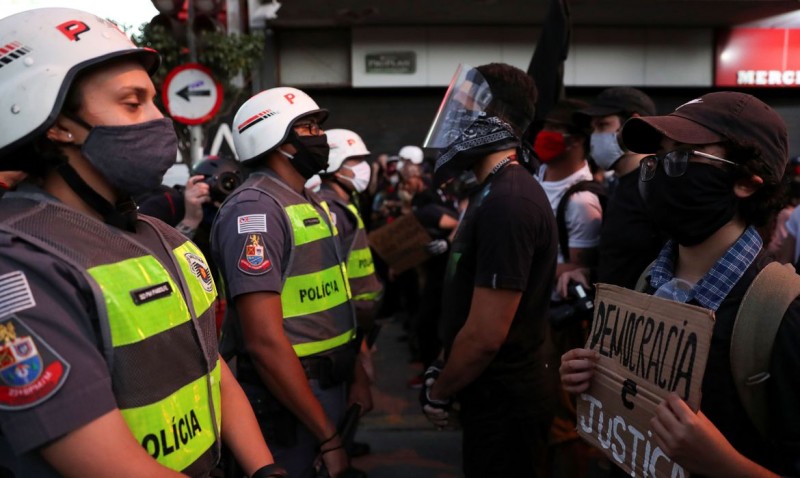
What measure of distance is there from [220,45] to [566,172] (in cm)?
752

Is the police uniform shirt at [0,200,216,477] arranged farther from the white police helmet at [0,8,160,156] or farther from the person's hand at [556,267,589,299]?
the person's hand at [556,267,589,299]

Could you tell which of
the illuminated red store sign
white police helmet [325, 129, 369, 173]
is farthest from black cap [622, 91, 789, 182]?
the illuminated red store sign

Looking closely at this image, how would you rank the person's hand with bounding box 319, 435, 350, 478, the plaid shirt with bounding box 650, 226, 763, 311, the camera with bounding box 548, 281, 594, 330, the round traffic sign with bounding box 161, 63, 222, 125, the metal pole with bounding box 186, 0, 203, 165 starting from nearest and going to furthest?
the plaid shirt with bounding box 650, 226, 763, 311, the person's hand with bounding box 319, 435, 350, 478, the camera with bounding box 548, 281, 594, 330, the round traffic sign with bounding box 161, 63, 222, 125, the metal pole with bounding box 186, 0, 203, 165

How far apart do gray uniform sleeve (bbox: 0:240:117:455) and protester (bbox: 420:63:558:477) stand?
1.59 meters

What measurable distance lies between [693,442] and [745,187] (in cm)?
71

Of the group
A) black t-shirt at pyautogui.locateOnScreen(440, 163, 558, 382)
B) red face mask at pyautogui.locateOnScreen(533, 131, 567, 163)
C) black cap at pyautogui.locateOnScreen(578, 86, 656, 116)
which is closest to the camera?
black t-shirt at pyautogui.locateOnScreen(440, 163, 558, 382)

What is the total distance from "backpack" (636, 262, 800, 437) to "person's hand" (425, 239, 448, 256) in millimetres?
5074

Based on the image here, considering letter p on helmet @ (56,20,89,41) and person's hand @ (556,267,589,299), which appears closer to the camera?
letter p on helmet @ (56,20,89,41)

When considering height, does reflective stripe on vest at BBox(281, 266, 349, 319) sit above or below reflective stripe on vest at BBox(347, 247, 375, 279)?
above

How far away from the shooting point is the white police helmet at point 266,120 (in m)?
3.13

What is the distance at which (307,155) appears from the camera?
10.5 feet

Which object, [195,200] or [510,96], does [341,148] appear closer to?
[195,200]

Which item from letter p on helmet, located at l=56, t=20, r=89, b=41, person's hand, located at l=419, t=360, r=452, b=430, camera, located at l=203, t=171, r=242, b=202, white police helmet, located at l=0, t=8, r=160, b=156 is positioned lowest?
person's hand, located at l=419, t=360, r=452, b=430

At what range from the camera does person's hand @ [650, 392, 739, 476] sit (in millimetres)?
1547
